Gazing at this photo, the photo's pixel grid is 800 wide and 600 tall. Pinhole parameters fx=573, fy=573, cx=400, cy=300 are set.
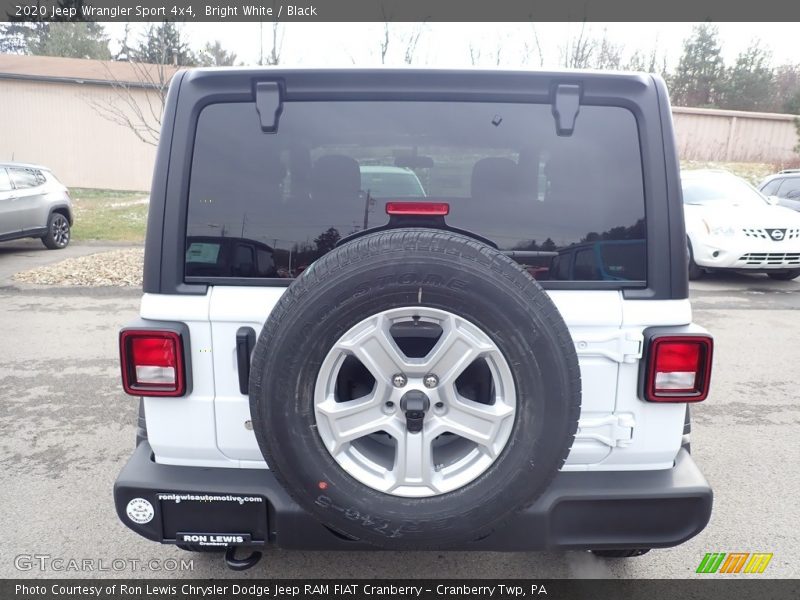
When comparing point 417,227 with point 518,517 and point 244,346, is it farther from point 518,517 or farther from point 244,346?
point 518,517

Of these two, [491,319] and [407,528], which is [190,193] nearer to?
[491,319]

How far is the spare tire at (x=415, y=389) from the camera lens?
1.70 meters

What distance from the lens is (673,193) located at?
1996mm

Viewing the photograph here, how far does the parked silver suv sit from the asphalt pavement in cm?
492

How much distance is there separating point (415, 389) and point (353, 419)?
0.22m

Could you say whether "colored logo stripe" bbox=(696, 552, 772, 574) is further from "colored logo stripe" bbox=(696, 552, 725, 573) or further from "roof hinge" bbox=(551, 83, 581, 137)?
"roof hinge" bbox=(551, 83, 581, 137)

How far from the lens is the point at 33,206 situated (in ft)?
35.5

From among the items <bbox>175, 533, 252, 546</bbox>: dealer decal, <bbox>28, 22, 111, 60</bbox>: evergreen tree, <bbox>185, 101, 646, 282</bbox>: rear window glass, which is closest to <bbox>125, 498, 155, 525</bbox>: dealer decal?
<bbox>175, 533, 252, 546</bbox>: dealer decal

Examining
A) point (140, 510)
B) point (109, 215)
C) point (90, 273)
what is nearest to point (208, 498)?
point (140, 510)

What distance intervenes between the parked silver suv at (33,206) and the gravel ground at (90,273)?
1631mm

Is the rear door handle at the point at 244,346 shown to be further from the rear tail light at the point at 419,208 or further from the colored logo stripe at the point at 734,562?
the colored logo stripe at the point at 734,562

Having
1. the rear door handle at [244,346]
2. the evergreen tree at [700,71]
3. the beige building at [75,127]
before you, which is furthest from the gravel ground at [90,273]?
the evergreen tree at [700,71]

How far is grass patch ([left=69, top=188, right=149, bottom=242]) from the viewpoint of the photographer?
1286 centimetres

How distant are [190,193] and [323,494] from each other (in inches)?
44.5
